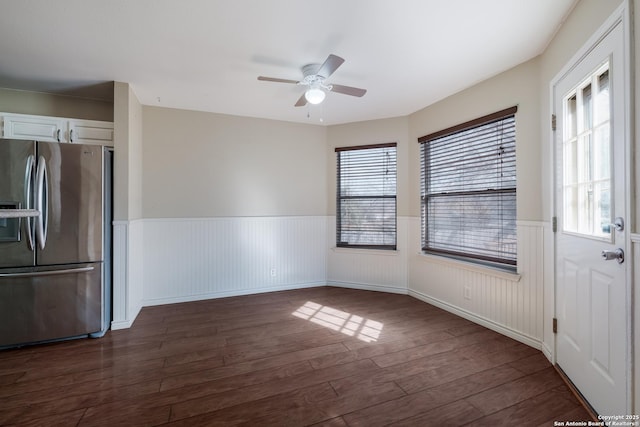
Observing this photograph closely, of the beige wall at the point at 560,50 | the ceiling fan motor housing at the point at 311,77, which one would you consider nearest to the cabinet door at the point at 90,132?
the ceiling fan motor housing at the point at 311,77

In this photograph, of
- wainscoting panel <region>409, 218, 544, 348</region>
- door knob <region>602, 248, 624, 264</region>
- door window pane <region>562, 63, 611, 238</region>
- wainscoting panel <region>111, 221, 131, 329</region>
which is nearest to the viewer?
door knob <region>602, 248, 624, 264</region>

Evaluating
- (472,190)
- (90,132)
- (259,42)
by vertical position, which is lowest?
(472,190)

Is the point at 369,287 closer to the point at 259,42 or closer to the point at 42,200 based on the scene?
the point at 259,42

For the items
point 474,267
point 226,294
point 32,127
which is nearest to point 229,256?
point 226,294

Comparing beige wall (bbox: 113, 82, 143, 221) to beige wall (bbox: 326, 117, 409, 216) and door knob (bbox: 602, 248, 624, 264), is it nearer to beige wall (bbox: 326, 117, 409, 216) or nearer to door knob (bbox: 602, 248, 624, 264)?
beige wall (bbox: 326, 117, 409, 216)

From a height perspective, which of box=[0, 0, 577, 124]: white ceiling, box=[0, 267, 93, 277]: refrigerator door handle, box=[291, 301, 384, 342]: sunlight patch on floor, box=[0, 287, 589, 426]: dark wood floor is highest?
box=[0, 0, 577, 124]: white ceiling

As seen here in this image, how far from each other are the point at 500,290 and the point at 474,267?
311 mm

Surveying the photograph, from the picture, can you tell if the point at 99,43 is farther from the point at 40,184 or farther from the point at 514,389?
the point at 514,389

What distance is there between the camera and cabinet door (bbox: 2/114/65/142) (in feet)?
9.23

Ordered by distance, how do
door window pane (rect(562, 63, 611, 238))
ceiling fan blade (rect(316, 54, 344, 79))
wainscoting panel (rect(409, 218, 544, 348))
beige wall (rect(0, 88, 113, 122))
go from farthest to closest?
beige wall (rect(0, 88, 113, 122))
wainscoting panel (rect(409, 218, 544, 348))
ceiling fan blade (rect(316, 54, 344, 79))
door window pane (rect(562, 63, 611, 238))

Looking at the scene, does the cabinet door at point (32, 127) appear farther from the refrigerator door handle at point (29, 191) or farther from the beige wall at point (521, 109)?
the beige wall at point (521, 109)

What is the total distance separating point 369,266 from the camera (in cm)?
420

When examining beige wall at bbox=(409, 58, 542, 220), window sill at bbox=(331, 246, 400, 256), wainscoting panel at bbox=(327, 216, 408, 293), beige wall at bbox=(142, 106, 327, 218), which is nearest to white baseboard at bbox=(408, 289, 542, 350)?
wainscoting panel at bbox=(327, 216, 408, 293)

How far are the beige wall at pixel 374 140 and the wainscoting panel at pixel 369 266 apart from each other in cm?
32
